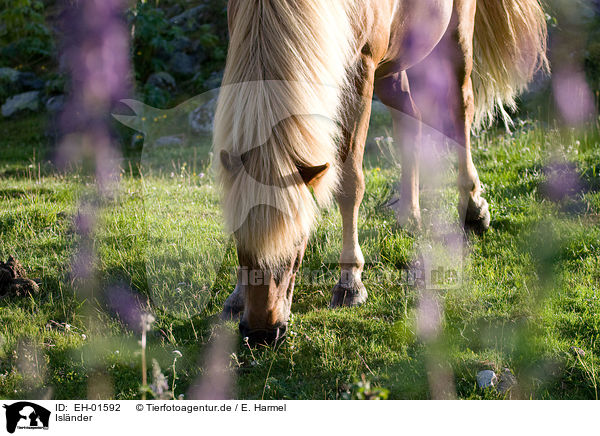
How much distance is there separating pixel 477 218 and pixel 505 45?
1732 mm

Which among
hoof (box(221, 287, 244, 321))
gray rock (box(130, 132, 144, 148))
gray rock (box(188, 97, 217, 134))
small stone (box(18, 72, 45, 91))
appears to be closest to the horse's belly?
hoof (box(221, 287, 244, 321))

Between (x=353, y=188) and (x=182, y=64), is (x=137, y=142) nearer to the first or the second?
(x=182, y=64)

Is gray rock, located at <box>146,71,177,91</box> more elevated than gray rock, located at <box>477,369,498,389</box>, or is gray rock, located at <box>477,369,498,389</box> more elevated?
gray rock, located at <box>146,71,177,91</box>

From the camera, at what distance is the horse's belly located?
3.62m

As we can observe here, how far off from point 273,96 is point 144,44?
8711 millimetres

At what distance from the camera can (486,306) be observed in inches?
134

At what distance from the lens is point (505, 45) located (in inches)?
192

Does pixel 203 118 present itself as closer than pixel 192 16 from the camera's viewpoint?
Yes

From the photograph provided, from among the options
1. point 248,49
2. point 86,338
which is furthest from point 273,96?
point 86,338

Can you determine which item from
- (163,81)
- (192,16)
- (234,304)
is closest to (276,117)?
(234,304)

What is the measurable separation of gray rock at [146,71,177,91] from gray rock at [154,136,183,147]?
5.69 feet
